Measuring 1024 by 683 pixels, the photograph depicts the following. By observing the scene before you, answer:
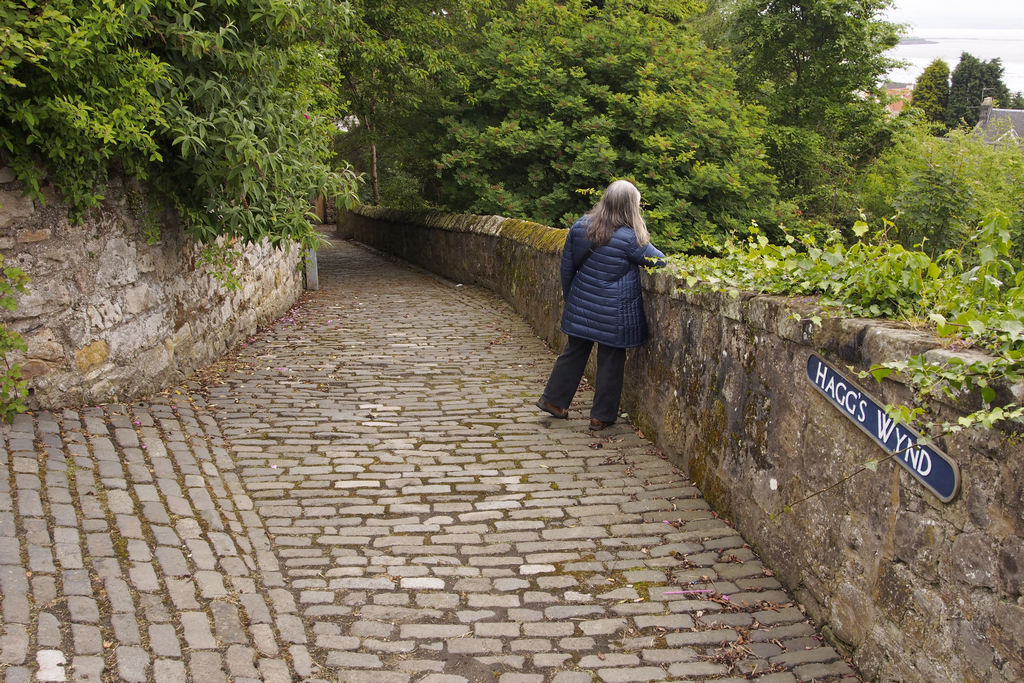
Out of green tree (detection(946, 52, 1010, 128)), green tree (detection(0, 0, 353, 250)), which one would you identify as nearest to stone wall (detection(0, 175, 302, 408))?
green tree (detection(0, 0, 353, 250))

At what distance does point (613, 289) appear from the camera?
5.80 m

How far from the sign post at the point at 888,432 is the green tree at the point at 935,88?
69.1 m

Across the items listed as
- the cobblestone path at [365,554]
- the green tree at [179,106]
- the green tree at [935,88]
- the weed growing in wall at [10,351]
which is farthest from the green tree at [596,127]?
the green tree at [935,88]

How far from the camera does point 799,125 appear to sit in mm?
27344

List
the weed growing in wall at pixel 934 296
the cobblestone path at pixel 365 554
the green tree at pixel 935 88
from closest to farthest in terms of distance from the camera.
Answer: the weed growing in wall at pixel 934 296, the cobblestone path at pixel 365 554, the green tree at pixel 935 88

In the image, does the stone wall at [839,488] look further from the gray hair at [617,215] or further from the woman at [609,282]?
the gray hair at [617,215]

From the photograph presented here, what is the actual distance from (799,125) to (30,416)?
26909 millimetres

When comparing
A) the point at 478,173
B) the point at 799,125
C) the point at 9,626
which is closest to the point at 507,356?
the point at 9,626

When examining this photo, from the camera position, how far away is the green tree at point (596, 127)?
14578 millimetres

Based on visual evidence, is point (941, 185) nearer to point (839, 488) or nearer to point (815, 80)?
point (815, 80)

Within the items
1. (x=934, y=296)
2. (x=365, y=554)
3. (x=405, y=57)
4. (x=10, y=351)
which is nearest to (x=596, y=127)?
(x=405, y=57)

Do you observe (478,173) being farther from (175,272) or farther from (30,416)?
(30,416)

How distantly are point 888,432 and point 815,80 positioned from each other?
27.0 metres

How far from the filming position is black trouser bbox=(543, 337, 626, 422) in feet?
19.6
